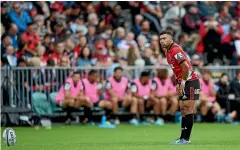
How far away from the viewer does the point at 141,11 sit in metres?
27.3

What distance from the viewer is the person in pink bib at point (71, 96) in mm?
22328

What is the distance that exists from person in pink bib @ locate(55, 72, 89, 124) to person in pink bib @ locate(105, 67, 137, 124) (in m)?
0.77

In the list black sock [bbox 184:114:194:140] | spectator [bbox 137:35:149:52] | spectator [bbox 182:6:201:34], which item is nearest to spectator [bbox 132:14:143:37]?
spectator [bbox 137:35:149:52]

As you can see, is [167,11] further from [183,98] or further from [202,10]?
[183,98]

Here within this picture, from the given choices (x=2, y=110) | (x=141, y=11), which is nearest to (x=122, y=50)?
(x=141, y=11)

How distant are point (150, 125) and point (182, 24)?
620cm

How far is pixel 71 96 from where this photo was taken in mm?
22391

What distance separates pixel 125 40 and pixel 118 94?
2839 mm

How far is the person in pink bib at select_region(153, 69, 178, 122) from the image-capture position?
2330cm

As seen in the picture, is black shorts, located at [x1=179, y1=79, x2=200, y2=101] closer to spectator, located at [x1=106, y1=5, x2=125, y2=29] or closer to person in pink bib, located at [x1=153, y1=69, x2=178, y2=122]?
person in pink bib, located at [x1=153, y1=69, x2=178, y2=122]

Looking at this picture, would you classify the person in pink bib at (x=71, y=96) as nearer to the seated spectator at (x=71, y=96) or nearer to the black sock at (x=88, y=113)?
the seated spectator at (x=71, y=96)

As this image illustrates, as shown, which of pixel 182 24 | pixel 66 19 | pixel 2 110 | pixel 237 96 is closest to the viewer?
pixel 2 110

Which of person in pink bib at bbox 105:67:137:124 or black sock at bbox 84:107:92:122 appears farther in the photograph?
person in pink bib at bbox 105:67:137:124

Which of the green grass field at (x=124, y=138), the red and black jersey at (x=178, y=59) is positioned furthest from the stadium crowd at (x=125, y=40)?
the red and black jersey at (x=178, y=59)
